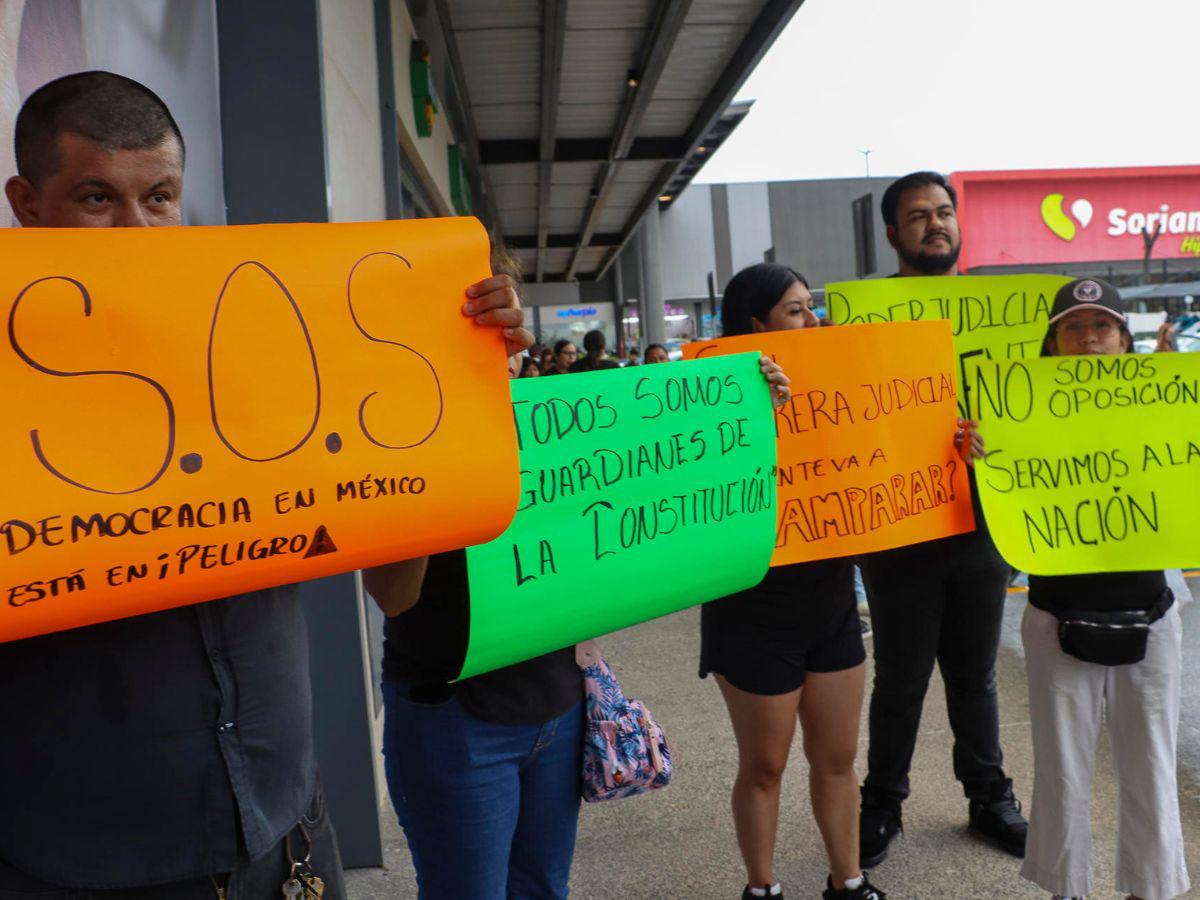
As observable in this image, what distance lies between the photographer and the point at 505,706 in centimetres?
193

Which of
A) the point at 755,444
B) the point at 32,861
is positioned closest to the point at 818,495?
the point at 755,444

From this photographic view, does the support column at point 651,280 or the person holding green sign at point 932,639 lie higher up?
the support column at point 651,280

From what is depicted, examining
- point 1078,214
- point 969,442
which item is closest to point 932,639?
point 969,442

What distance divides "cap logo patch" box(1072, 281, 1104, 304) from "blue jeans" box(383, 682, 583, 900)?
1897 millimetres

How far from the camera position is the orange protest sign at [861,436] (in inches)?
105

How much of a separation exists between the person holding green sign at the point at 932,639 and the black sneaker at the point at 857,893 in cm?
41

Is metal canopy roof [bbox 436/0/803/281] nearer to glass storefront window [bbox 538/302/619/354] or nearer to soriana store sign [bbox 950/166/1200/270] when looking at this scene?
glass storefront window [bbox 538/302/619/354]

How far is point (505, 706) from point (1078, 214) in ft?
107

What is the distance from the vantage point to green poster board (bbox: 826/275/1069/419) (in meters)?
3.12

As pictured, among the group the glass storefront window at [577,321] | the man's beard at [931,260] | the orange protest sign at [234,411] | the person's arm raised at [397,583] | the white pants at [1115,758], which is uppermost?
the glass storefront window at [577,321]

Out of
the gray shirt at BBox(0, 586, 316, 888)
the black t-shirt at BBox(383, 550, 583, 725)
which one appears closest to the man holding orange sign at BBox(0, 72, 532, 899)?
the gray shirt at BBox(0, 586, 316, 888)

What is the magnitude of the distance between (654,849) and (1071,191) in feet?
103

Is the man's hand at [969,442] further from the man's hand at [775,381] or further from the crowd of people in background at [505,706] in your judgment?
the man's hand at [775,381]

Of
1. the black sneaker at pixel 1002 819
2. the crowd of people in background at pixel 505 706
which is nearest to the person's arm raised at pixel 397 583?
the crowd of people in background at pixel 505 706
